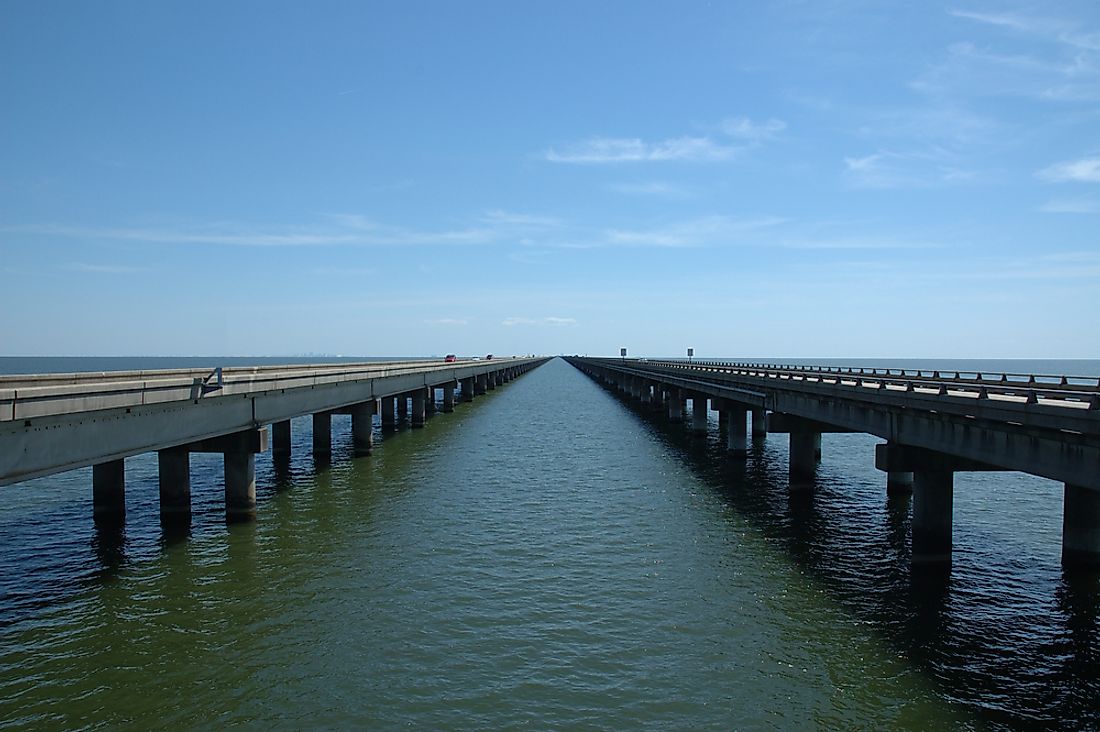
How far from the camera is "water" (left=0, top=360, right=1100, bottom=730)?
12.3m

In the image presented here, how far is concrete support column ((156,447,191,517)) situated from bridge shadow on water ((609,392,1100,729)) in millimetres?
20182

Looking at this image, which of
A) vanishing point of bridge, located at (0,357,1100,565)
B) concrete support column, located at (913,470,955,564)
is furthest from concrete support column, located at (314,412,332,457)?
concrete support column, located at (913,470,955,564)

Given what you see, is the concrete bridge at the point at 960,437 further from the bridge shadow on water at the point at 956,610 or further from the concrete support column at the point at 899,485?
the bridge shadow on water at the point at 956,610

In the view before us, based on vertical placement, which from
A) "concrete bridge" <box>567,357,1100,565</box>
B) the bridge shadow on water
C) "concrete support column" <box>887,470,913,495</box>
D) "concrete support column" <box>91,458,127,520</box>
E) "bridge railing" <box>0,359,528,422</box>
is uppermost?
"bridge railing" <box>0,359,528,422</box>

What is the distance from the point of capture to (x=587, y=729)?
11438mm

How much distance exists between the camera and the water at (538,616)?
40.3 ft

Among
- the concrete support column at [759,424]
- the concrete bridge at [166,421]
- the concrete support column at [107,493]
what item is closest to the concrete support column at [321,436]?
the concrete bridge at [166,421]

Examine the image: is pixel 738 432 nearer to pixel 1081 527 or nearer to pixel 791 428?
pixel 791 428

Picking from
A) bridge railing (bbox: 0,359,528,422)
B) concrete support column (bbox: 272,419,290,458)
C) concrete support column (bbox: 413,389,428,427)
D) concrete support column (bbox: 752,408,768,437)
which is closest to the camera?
bridge railing (bbox: 0,359,528,422)

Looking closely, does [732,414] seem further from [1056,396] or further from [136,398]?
[136,398]

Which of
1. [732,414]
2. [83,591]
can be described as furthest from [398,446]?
[83,591]

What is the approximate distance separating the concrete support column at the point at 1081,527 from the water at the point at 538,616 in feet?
2.50

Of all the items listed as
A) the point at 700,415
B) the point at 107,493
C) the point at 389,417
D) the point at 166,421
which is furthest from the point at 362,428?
the point at 700,415

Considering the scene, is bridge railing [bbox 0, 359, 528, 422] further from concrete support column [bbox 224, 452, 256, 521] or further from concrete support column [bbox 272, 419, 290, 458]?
concrete support column [bbox 272, 419, 290, 458]
